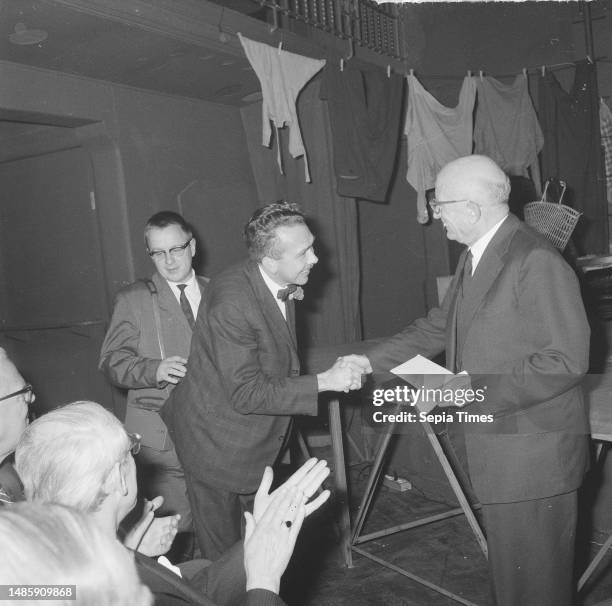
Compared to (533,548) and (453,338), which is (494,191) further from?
(533,548)

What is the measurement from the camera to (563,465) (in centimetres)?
220

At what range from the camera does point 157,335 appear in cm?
314

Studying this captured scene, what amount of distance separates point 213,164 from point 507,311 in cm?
405

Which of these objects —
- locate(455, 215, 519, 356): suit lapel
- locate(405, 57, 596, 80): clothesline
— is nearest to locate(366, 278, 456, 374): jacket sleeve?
locate(455, 215, 519, 356): suit lapel

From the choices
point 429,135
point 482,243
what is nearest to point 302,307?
point 429,135

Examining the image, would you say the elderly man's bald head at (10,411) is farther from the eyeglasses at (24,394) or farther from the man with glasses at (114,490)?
the man with glasses at (114,490)

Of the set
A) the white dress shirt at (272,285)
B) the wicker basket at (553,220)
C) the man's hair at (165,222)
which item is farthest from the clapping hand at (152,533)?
the wicker basket at (553,220)

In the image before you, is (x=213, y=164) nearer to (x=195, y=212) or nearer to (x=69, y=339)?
(x=195, y=212)

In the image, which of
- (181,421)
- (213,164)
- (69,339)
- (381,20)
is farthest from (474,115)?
(181,421)

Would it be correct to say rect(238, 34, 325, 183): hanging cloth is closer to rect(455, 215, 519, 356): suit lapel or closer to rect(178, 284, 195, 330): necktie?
rect(178, 284, 195, 330): necktie

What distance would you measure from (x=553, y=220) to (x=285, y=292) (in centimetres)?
222

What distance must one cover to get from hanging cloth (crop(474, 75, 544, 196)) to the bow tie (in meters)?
Answer: 4.32

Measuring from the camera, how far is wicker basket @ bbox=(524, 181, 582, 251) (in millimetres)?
3861

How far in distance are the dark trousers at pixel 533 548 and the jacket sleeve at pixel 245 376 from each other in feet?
2.79
